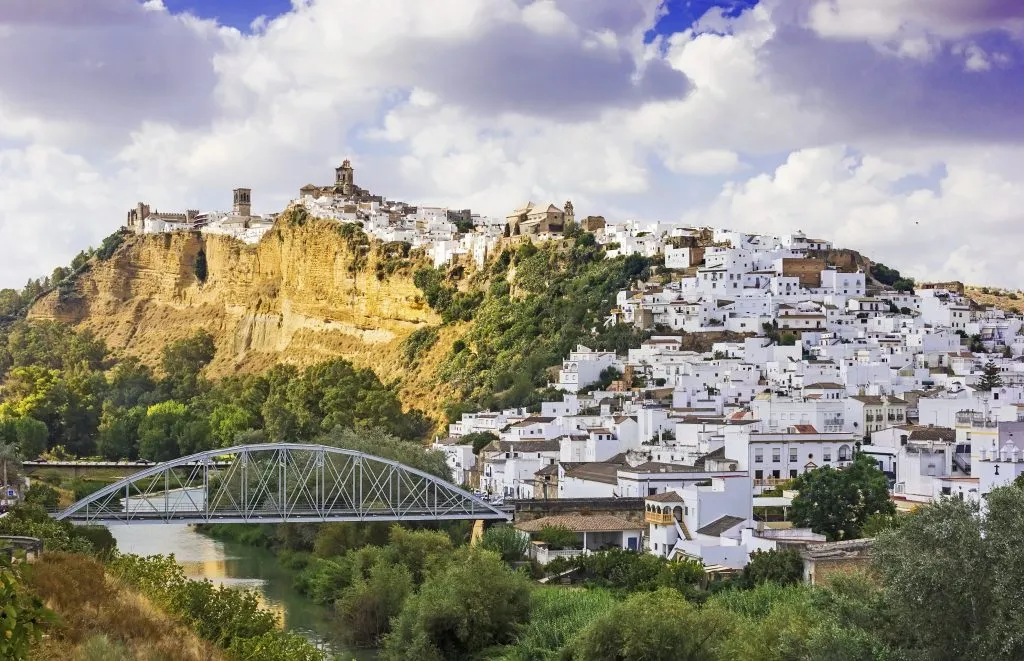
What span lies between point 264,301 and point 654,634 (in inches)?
2668

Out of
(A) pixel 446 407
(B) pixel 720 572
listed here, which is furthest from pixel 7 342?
(B) pixel 720 572

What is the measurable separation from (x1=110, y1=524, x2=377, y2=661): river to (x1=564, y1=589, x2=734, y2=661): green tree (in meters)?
5.36

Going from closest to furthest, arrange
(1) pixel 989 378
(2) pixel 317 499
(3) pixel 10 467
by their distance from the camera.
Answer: (2) pixel 317 499, (3) pixel 10 467, (1) pixel 989 378

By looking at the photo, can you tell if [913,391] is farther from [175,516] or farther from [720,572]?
[175,516]

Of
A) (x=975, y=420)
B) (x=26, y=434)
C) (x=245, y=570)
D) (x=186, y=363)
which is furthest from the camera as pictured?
(x=186, y=363)

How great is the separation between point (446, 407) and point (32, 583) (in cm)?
4359

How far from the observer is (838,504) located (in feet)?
Result: 97.2

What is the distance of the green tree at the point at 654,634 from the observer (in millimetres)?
19547

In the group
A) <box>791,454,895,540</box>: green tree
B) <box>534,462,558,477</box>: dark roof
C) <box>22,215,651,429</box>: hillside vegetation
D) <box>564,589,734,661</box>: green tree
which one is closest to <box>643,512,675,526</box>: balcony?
<box>791,454,895,540</box>: green tree

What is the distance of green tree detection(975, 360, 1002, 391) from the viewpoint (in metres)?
44.9

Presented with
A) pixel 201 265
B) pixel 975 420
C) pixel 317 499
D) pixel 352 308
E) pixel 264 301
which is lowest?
pixel 317 499

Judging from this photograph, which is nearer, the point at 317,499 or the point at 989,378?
the point at 317,499

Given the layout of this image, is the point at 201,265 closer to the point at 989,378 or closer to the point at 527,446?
the point at 527,446

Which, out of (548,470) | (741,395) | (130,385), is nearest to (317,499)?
(548,470)
